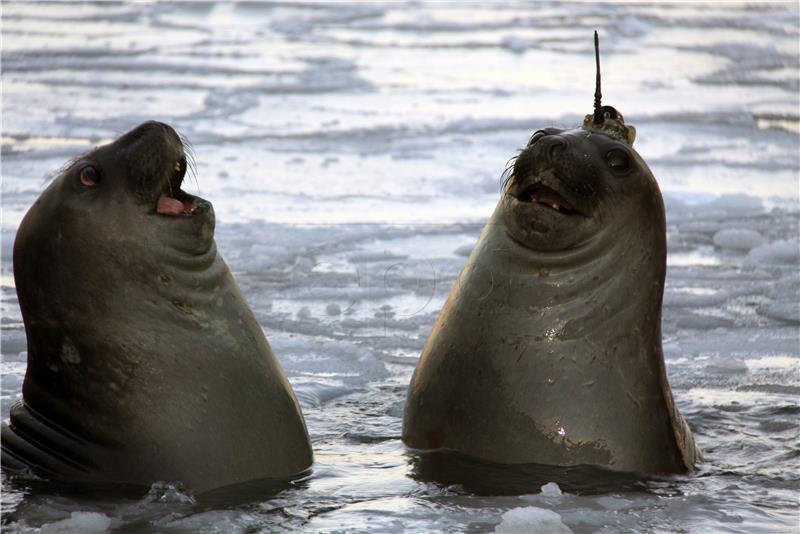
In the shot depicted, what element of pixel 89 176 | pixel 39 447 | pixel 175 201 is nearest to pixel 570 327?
pixel 175 201

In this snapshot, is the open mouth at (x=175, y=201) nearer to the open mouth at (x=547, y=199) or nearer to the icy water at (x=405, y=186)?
the icy water at (x=405, y=186)

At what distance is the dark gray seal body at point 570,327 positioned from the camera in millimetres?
5309

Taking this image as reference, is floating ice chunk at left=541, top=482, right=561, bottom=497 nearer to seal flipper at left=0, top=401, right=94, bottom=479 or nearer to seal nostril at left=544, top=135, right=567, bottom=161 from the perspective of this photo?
seal nostril at left=544, top=135, right=567, bottom=161

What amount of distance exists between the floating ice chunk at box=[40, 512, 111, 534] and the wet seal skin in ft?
4.55

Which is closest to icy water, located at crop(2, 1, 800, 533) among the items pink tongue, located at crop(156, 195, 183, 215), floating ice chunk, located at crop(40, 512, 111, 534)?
floating ice chunk, located at crop(40, 512, 111, 534)

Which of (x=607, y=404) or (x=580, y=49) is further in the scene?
(x=580, y=49)

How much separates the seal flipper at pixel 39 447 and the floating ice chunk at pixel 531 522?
4.70 feet

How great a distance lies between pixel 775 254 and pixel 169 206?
5.60m

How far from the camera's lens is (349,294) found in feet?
27.8

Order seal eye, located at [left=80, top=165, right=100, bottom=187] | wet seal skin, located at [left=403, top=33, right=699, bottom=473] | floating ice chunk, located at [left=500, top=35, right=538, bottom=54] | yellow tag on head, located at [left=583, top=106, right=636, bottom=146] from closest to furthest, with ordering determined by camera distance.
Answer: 1. seal eye, located at [left=80, top=165, right=100, bottom=187]
2. wet seal skin, located at [left=403, top=33, right=699, bottom=473]
3. yellow tag on head, located at [left=583, top=106, right=636, bottom=146]
4. floating ice chunk, located at [left=500, top=35, right=538, bottom=54]

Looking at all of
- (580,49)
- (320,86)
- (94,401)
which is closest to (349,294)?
(94,401)

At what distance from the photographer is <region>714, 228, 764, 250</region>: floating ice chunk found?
9944 mm

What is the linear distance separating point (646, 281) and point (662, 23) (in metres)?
17.4

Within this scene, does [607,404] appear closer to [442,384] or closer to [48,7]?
[442,384]
